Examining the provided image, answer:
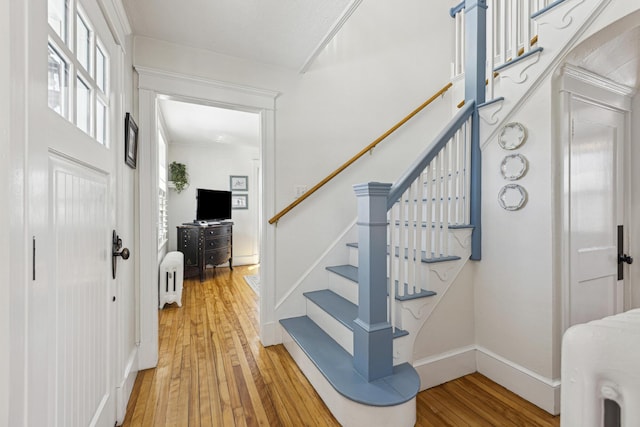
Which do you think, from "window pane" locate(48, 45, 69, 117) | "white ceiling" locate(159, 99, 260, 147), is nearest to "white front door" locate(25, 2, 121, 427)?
"window pane" locate(48, 45, 69, 117)

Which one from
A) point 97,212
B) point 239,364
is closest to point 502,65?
point 97,212

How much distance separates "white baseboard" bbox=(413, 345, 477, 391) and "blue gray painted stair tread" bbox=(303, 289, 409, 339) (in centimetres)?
34

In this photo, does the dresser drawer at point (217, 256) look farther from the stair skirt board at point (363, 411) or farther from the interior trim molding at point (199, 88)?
the stair skirt board at point (363, 411)

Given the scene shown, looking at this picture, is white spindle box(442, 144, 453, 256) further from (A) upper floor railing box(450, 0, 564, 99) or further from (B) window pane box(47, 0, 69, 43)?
(B) window pane box(47, 0, 69, 43)

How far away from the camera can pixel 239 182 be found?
226 inches

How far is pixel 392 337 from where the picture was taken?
1.58 meters

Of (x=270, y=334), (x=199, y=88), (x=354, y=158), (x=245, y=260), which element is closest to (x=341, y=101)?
(x=354, y=158)

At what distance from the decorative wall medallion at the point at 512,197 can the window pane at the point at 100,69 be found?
231 centimetres

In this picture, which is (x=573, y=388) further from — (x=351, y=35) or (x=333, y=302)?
(x=351, y=35)

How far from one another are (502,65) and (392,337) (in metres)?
1.85

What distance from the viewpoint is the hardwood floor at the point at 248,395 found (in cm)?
154

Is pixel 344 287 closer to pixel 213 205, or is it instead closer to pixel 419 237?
pixel 419 237

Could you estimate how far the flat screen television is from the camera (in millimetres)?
4875

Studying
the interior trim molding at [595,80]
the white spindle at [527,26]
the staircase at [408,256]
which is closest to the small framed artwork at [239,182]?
the staircase at [408,256]
